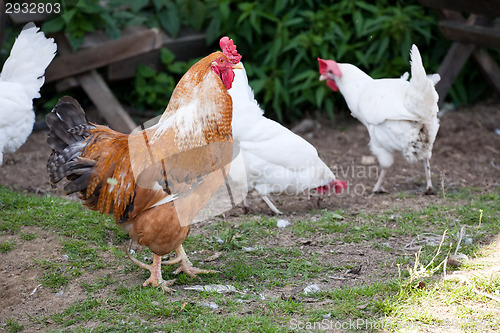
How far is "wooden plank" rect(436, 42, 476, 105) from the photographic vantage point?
24.1 feet

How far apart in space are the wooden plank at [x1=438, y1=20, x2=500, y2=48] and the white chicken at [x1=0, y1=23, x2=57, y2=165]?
16.4 feet

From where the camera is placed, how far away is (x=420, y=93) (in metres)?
4.94

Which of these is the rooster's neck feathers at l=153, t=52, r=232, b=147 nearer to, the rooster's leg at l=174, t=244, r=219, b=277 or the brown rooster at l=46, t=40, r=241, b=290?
the brown rooster at l=46, t=40, r=241, b=290

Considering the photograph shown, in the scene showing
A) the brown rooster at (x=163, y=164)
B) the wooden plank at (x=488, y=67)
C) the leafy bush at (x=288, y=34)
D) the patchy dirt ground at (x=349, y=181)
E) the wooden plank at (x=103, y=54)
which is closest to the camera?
the brown rooster at (x=163, y=164)

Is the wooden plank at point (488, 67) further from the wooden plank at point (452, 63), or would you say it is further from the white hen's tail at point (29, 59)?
the white hen's tail at point (29, 59)

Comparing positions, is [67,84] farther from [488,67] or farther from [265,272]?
[488,67]

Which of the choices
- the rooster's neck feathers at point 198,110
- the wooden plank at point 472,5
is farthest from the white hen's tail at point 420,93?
the rooster's neck feathers at point 198,110

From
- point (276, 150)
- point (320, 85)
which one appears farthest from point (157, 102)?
point (276, 150)

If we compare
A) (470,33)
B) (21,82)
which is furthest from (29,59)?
(470,33)

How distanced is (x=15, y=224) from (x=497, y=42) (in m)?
5.73

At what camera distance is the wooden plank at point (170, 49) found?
7.73 meters

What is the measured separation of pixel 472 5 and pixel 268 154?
322 centimetres

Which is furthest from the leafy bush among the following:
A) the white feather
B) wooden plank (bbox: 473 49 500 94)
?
the white feather

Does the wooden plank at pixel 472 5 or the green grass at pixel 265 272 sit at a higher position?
the wooden plank at pixel 472 5
